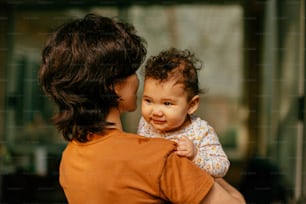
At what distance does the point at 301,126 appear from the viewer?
305 centimetres

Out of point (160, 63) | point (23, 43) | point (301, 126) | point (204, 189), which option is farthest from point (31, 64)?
point (204, 189)

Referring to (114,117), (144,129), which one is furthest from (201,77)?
(114,117)

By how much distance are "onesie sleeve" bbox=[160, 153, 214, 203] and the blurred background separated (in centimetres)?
237

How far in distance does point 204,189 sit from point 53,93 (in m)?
0.31

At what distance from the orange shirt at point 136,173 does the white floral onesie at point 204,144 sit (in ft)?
0.52

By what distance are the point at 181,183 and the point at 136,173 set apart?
8cm

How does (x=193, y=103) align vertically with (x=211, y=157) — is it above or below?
above

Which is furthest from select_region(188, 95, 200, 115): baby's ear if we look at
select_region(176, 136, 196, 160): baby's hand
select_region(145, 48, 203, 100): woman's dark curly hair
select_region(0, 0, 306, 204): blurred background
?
select_region(0, 0, 306, 204): blurred background

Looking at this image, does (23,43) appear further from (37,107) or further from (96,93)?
(96,93)

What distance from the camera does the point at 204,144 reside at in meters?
1.31

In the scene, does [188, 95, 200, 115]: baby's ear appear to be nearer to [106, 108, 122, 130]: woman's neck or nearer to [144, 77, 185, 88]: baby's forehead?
[144, 77, 185, 88]: baby's forehead

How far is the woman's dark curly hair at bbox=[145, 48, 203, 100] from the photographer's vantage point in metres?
1.26

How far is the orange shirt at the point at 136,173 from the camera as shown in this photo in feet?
3.48

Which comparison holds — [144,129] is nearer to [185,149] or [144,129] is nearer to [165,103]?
[165,103]
